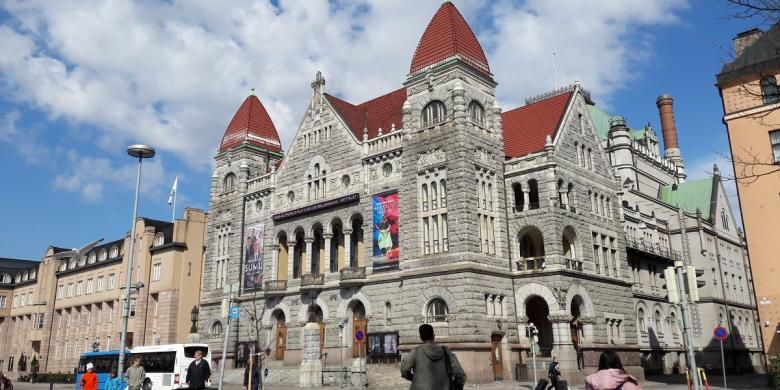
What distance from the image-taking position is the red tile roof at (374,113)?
158 feet

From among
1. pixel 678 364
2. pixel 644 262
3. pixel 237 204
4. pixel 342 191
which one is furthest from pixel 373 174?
pixel 678 364

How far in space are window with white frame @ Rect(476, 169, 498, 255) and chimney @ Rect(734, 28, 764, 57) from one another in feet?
53.7

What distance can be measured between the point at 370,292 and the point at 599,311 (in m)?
15.2

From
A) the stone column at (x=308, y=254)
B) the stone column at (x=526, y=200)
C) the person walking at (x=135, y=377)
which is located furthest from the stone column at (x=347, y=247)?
the person walking at (x=135, y=377)

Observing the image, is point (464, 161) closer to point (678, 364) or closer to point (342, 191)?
point (342, 191)

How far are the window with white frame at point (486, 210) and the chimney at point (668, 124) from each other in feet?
154

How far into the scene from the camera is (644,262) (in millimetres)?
55875

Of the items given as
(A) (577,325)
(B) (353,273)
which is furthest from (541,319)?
(B) (353,273)

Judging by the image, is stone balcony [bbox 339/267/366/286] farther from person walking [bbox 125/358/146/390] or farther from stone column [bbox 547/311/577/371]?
person walking [bbox 125/358/146/390]

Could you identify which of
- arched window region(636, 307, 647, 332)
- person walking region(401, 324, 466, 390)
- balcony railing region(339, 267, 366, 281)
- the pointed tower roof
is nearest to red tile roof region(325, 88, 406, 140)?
the pointed tower roof

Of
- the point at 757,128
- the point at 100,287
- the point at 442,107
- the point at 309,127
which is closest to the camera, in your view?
the point at 757,128

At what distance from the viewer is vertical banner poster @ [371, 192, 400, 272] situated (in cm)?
4175

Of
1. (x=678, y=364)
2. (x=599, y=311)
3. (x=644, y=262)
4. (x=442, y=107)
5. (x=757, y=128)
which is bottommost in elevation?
(x=678, y=364)

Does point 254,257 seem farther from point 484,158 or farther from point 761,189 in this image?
point 761,189
